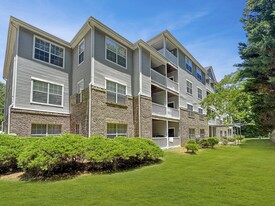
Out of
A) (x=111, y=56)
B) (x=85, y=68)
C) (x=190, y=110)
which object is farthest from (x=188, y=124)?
(x=85, y=68)

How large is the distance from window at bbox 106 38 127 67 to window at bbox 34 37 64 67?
446 cm

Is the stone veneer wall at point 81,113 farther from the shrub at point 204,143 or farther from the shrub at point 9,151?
the shrub at point 204,143

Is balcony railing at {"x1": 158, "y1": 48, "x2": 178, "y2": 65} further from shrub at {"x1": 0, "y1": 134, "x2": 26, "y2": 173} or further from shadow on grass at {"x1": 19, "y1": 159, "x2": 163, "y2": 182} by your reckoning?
shrub at {"x1": 0, "y1": 134, "x2": 26, "y2": 173}

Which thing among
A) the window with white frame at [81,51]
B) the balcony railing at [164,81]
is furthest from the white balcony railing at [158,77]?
the window with white frame at [81,51]

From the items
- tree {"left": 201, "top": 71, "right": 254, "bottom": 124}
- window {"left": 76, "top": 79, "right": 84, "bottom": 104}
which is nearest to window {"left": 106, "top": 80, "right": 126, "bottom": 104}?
window {"left": 76, "top": 79, "right": 84, "bottom": 104}

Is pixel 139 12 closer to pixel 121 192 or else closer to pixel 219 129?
pixel 121 192

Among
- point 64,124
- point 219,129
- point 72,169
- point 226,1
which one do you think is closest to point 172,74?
point 226,1

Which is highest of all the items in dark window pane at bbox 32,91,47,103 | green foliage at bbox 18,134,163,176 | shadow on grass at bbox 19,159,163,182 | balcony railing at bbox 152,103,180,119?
dark window pane at bbox 32,91,47,103

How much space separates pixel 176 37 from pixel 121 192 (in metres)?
18.9

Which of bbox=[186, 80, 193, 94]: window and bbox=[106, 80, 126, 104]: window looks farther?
bbox=[186, 80, 193, 94]: window

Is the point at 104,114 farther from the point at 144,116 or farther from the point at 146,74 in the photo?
the point at 146,74

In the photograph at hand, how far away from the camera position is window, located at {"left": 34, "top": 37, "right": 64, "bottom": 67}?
43.9 ft

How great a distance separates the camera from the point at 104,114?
41.0 ft

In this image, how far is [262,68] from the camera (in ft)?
44.8
